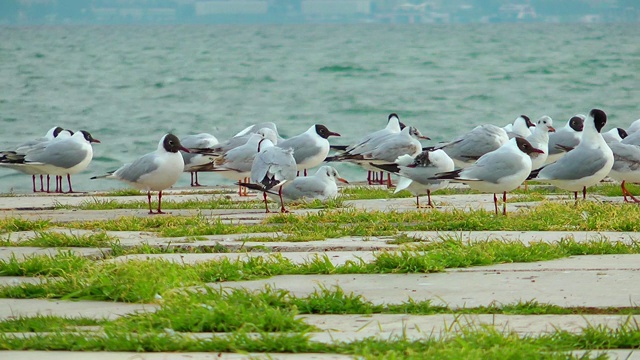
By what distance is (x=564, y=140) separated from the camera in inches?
623

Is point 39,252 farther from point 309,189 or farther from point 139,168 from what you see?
point 309,189

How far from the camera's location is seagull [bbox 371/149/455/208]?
1154cm

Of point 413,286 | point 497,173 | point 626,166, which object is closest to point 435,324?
point 413,286

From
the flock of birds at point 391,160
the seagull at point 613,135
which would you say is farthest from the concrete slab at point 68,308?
the seagull at point 613,135

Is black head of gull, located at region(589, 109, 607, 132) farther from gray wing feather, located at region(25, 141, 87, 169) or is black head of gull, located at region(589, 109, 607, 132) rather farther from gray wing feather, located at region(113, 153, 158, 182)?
gray wing feather, located at region(25, 141, 87, 169)

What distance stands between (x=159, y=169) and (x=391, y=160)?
12.8ft

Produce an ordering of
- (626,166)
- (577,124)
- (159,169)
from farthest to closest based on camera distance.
Result: (577,124) → (626,166) → (159,169)

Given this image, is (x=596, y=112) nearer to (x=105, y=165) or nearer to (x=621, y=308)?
(x=621, y=308)

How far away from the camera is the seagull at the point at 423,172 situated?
454 inches

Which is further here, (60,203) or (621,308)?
(60,203)

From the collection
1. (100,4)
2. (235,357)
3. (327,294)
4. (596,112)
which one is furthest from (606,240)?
(100,4)

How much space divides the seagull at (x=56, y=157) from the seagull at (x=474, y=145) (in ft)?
18.1

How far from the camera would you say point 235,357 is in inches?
183

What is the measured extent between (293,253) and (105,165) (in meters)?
19.1
